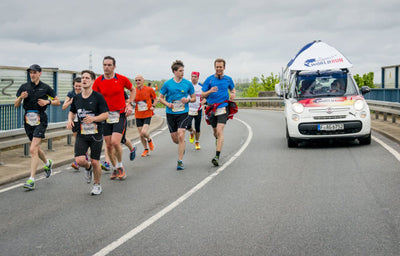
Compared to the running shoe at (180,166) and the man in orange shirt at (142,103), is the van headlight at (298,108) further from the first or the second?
the running shoe at (180,166)

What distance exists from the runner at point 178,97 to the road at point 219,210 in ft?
2.71

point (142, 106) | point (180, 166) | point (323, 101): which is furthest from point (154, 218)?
point (323, 101)

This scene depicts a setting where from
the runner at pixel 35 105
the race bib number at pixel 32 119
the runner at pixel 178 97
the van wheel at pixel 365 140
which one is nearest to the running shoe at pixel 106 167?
the runner at pixel 178 97

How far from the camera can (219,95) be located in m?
10.9

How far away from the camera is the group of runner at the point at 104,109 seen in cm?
774

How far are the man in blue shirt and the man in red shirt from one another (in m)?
2.15

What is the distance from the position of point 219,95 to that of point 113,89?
271 cm

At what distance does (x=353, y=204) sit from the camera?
21.7ft

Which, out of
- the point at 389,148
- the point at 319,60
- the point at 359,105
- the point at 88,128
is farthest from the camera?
the point at 319,60

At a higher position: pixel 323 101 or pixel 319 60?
pixel 319 60

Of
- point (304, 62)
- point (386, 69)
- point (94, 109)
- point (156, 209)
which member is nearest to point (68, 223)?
point (156, 209)

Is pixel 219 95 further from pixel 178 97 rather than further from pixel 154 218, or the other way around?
pixel 154 218

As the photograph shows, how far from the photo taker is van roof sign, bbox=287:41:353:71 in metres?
13.8

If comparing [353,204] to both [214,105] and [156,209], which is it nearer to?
[156,209]
